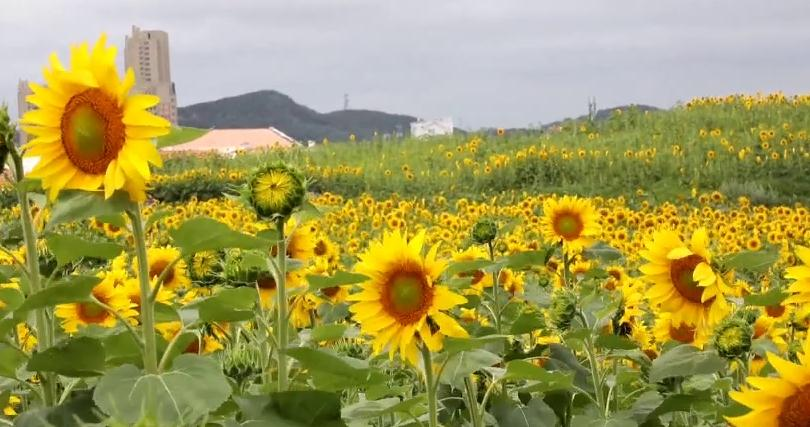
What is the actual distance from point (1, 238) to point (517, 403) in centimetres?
95

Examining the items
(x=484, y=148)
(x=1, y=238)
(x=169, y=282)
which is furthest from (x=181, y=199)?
(x=1, y=238)

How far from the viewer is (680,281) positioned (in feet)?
6.45

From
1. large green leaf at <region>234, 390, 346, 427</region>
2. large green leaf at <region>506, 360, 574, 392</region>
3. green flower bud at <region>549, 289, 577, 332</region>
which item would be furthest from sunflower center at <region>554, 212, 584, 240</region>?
large green leaf at <region>234, 390, 346, 427</region>

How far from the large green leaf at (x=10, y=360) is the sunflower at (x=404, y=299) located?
0.48 meters

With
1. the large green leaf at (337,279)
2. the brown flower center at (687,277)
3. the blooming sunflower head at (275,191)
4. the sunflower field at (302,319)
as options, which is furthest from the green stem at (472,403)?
the brown flower center at (687,277)

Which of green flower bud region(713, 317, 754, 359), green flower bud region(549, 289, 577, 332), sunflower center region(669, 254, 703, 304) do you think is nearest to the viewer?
green flower bud region(713, 317, 754, 359)

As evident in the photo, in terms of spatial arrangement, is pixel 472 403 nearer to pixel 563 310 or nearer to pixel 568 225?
pixel 563 310

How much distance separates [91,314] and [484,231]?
118 centimetres

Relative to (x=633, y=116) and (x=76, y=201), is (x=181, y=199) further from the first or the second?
(x=76, y=201)

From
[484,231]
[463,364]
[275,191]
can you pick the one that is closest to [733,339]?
[463,364]

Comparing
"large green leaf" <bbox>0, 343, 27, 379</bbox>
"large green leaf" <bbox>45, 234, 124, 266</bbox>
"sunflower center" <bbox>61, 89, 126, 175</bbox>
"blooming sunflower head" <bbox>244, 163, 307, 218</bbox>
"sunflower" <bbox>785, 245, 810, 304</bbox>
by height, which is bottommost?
"large green leaf" <bbox>0, 343, 27, 379</bbox>

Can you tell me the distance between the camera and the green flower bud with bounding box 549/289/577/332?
2.06 metres

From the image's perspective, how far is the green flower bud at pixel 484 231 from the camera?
2.96 meters

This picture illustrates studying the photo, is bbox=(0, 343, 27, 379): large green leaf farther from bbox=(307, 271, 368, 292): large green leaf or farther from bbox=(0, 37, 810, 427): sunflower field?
bbox=(307, 271, 368, 292): large green leaf
